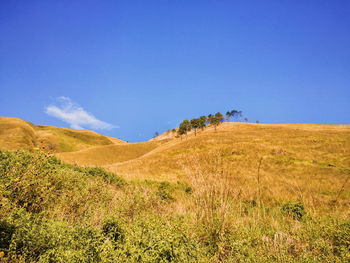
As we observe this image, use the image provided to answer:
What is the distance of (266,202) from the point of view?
35.1 feet

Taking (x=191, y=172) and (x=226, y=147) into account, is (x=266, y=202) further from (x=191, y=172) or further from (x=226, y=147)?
(x=226, y=147)

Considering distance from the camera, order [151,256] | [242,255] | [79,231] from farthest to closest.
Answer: [79,231], [242,255], [151,256]

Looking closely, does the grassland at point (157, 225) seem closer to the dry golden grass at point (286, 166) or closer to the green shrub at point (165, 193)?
the green shrub at point (165, 193)

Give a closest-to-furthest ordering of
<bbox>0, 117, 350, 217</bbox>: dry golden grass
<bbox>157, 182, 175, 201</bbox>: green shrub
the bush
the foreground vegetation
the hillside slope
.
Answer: the foreground vegetation
the bush
<bbox>157, 182, 175, 201</bbox>: green shrub
<bbox>0, 117, 350, 217</bbox>: dry golden grass
the hillside slope

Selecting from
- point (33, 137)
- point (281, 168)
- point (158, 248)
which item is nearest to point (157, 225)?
point (158, 248)

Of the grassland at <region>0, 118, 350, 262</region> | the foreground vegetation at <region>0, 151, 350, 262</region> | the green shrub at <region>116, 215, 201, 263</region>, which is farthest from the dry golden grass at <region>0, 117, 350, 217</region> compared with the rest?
the green shrub at <region>116, 215, 201, 263</region>

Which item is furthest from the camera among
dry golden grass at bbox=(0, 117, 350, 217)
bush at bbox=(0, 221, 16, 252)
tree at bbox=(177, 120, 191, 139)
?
tree at bbox=(177, 120, 191, 139)

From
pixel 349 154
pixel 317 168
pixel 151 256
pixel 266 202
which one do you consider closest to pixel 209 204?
pixel 151 256

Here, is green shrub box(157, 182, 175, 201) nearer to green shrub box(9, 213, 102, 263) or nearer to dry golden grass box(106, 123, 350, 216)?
dry golden grass box(106, 123, 350, 216)

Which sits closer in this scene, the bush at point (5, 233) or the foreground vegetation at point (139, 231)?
the foreground vegetation at point (139, 231)

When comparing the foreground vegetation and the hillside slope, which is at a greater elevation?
the hillside slope

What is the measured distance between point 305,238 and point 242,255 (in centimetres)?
201

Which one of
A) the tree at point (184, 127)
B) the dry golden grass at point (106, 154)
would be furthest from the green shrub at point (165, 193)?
the tree at point (184, 127)

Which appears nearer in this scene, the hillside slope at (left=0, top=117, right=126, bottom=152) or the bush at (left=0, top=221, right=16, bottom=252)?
the bush at (left=0, top=221, right=16, bottom=252)
